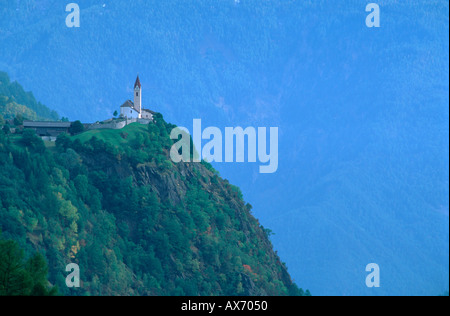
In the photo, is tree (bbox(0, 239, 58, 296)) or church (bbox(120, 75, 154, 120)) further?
church (bbox(120, 75, 154, 120))

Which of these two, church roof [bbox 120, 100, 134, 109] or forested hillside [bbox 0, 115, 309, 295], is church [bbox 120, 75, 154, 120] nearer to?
church roof [bbox 120, 100, 134, 109]

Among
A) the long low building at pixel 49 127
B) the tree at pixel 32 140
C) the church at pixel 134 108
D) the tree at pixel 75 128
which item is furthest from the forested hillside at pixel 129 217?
the long low building at pixel 49 127

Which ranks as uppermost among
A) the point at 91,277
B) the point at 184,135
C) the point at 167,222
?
the point at 184,135

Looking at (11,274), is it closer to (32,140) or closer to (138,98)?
(32,140)

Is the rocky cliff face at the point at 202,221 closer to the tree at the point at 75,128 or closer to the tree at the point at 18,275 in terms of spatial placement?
the tree at the point at 75,128

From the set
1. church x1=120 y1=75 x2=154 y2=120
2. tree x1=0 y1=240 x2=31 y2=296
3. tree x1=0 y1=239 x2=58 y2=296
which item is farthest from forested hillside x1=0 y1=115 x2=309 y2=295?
tree x1=0 y1=240 x2=31 y2=296

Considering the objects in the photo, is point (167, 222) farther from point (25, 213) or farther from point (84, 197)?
point (25, 213)
